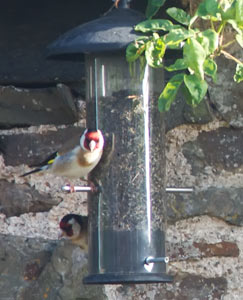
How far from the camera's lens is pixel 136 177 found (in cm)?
423

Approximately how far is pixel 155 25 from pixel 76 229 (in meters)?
0.62

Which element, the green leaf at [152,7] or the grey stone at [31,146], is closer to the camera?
the green leaf at [152,7]

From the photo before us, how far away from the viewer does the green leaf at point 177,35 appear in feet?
12.7

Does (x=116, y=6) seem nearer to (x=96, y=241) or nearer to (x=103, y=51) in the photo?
(x=103, y=51)

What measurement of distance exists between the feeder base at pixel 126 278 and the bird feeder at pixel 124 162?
0.01 m

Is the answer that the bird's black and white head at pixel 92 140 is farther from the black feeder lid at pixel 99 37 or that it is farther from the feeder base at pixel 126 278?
the feeder base at pixel 126 278

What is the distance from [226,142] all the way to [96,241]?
528 mm

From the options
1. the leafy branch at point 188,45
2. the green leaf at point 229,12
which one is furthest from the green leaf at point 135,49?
the green leaf at point 229,12

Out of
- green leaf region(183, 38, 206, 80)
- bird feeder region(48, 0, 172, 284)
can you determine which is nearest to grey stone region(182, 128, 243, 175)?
bird feeder region(48, 0, 172, 284)

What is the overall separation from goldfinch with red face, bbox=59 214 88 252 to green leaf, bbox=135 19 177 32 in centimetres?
60

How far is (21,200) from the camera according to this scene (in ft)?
14.8

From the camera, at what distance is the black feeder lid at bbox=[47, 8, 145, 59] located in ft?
13.4

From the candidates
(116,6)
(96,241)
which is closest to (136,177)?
(96,241)

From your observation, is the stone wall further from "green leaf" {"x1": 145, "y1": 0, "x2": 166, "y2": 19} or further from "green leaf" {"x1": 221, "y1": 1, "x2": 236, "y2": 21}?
"green leaf" {"x1": 221, "y1": 1, "x2": 236, "y2": 21}
